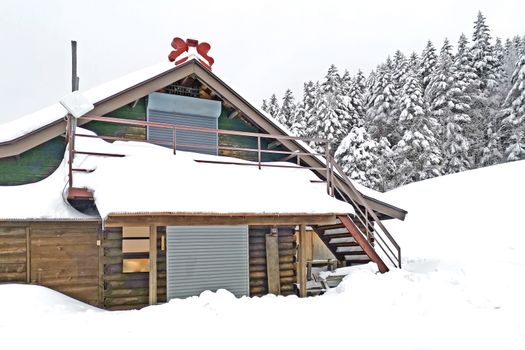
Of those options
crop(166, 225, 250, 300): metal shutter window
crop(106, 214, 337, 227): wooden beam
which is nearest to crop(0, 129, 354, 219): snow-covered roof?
crop(106, 214, 337, 227): wooden beam

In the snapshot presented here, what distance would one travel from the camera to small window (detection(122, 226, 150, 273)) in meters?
11.1

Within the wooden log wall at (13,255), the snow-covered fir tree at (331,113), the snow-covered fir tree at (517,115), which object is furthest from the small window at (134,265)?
the snow-covered fir tree at (517,115)

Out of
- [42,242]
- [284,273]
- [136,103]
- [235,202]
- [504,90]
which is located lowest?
[284,273]

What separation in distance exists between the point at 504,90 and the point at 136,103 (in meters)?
36.6

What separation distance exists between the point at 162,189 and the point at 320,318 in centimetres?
427

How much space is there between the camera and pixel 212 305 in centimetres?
893

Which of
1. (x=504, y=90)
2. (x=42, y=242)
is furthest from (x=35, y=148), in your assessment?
(x=504, y=90)

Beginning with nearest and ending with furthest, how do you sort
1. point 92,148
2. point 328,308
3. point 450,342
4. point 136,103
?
point 450,342 → point 328,308 → point 92,148 → point 136,103

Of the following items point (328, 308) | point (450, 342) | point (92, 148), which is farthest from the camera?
point (92, 148)

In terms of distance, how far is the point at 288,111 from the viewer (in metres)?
44.0

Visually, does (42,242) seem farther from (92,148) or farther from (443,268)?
(443,268)

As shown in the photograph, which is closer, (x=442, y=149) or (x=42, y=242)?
(x=42, y=242)

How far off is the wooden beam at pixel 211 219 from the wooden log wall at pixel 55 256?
2575 millimetres

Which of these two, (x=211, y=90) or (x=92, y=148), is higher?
(x=211, y=90)
